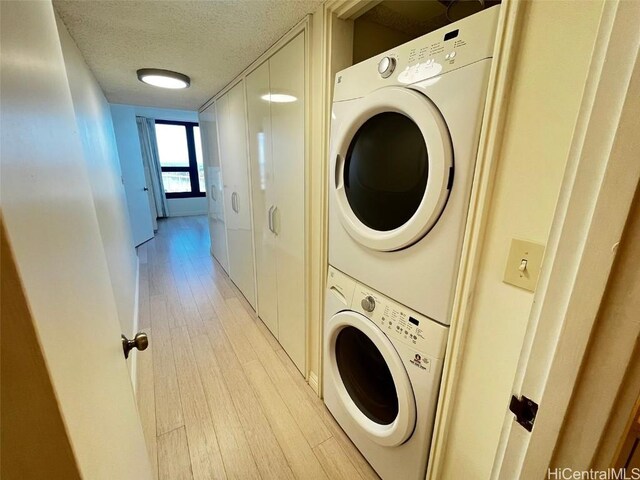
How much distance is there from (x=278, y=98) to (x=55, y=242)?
5.05ft

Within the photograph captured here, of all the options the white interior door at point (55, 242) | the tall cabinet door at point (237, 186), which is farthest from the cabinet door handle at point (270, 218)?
the white interior door at point (55, 242)

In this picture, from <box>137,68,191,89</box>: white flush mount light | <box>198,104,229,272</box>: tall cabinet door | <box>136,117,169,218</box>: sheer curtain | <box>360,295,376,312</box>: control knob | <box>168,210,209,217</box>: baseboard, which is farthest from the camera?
<box>168,210,209,217</box>: baseboard

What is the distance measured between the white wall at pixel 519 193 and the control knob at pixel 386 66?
1.22 ft

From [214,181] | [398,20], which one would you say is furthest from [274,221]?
[214,181]

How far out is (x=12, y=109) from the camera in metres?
0.31

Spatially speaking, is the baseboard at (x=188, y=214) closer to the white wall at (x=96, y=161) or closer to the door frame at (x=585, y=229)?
the white wall at (x=96, y=161)

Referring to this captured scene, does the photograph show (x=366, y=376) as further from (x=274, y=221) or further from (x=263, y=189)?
(x=263, y=189)

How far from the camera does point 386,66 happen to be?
2.96 feet

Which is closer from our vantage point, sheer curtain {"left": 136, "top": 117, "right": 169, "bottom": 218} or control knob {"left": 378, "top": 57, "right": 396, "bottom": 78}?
control knob {"left": 378, "top": 57, "right": 396, "bottom": 78}

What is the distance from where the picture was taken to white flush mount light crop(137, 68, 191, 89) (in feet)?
6.78

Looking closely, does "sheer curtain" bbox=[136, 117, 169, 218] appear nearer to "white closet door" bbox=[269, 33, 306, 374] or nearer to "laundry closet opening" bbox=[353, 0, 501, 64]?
"white closet door" bbox=[269, 33, 306, 374]

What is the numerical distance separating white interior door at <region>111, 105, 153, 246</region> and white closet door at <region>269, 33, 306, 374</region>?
135 inches

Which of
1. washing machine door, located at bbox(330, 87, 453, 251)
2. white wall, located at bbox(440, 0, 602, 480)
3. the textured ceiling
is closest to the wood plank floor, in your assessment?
white wall, located at bbox(440, 0, 602, 480)

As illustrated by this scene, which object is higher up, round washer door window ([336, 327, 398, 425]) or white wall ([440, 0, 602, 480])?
white wall ([440, 0, 602, 480])
